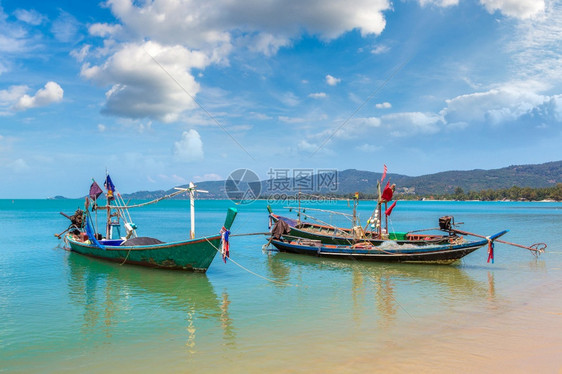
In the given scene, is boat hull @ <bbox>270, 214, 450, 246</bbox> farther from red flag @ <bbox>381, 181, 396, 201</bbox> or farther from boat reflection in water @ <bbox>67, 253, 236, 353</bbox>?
boat reflection in water @ <bbox>67, 253, 236, 353</bbox>

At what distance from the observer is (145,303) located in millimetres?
12602

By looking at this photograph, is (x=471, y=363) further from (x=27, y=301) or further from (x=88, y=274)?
(x=88, y=274)

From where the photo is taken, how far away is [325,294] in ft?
45.0

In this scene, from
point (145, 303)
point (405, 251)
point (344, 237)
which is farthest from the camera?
point (344, 237)

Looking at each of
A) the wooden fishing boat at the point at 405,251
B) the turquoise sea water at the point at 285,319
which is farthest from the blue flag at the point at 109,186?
the wooden fishing boat at the point at 405,251

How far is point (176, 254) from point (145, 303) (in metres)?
3.82

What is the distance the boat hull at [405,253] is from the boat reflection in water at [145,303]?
303 inches

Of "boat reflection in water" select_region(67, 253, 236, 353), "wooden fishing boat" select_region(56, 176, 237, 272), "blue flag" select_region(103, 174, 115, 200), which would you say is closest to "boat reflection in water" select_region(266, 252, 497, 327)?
"wooden fishing boat" select_region(56, 176, 237, 272)

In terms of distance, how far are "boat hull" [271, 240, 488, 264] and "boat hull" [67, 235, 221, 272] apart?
7.49 meters

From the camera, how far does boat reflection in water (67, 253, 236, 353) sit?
1006 centimetres

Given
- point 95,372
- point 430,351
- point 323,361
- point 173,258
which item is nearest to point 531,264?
point 430,351

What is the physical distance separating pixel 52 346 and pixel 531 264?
21.0 metres

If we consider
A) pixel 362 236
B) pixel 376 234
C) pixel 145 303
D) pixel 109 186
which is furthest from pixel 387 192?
pixel 109 186

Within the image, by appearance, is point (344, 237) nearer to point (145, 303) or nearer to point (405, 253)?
point (405, 253)
